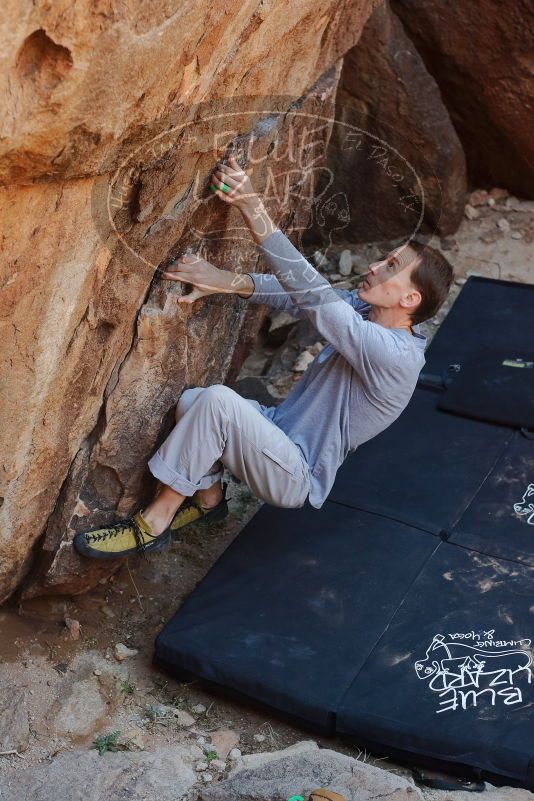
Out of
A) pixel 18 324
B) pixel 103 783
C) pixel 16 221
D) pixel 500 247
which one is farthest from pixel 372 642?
pixel 500 247

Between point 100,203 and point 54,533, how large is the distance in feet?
4.08

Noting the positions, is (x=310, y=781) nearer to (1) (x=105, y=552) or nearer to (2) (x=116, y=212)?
(1) (x=105, y=552)

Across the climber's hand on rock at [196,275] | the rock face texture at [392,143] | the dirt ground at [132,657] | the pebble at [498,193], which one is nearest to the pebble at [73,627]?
the dirt ground at [132,657]

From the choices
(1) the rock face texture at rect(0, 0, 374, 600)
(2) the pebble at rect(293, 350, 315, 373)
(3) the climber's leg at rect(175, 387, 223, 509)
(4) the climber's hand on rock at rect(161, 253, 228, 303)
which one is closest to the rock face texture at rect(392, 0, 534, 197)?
(1) the rock face texture at rect(0, 0, 374, 600)

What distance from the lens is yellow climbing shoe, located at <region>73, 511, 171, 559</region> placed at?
3658 millimetres

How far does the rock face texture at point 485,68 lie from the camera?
5.63m

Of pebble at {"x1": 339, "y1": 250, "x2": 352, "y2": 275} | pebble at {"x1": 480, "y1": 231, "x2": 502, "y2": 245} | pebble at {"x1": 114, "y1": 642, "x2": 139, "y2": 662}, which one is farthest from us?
pebble at {"x1": 480, "y1": 231, "x2": 502, "y2": 245}

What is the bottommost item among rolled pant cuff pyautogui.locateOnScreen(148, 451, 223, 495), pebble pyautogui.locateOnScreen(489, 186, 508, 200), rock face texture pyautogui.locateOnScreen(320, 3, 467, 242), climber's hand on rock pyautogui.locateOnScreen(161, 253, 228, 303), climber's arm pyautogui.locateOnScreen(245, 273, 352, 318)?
pebble pyautogui.locateOnScreen(489, 186, 508, 200)

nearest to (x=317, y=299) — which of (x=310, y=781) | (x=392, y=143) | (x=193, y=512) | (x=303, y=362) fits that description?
(x=193, y=512)

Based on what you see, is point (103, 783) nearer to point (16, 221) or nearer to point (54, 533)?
point (54, 533)

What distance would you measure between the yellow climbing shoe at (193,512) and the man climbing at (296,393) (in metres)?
0.05

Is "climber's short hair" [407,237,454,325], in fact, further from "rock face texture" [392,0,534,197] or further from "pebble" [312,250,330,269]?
"rock face texture" [392,0,534,197]

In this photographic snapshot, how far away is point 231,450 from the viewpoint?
3.61 m

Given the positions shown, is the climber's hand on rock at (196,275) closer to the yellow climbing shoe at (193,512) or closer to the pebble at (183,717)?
the yellow climbing shoe at (193,512)
